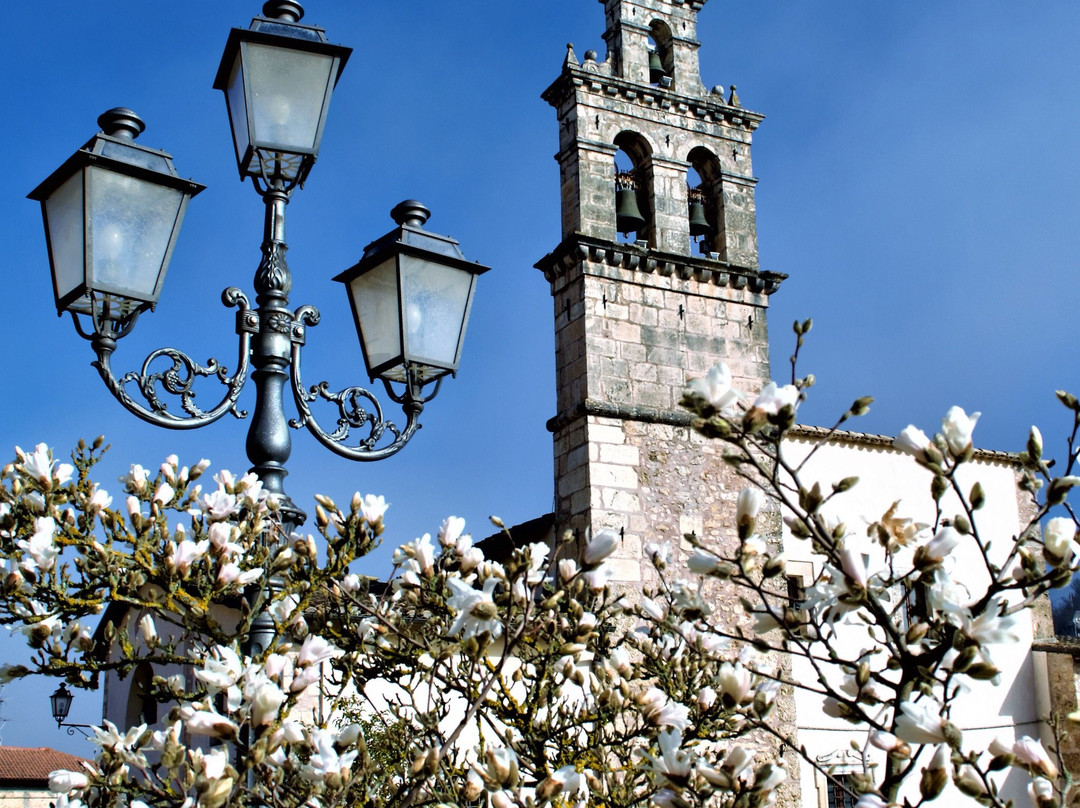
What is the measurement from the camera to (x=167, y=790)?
297cm

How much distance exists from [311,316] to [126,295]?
707mm

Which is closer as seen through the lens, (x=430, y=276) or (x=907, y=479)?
(x=430, y=276)

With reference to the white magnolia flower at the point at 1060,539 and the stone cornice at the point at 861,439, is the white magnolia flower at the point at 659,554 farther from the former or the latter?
the stone cornice at the point at 861,439

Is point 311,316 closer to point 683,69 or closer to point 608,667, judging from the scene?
point 608,667

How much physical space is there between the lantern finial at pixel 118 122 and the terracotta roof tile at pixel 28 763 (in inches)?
1037

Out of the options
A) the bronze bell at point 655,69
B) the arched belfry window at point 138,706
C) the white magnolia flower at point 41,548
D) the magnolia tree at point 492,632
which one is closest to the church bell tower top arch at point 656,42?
the bronze bell at point 655,69

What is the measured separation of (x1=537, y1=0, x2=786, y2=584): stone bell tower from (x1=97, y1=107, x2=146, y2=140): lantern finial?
698 centimetres

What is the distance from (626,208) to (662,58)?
2477 millimetres

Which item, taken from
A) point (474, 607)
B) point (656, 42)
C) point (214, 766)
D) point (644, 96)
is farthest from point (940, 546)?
point (656, 42)

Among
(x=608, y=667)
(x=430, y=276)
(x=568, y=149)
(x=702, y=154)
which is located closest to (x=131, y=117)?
(x=430, y=276)

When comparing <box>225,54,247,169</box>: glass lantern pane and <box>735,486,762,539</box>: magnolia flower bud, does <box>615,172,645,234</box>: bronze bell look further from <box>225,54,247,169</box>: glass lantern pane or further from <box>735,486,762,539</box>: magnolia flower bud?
<box>735,486,762,539</box>: magnolia flower bud

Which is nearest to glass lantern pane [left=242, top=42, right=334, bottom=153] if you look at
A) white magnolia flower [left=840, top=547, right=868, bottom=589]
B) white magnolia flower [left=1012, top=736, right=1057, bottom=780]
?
white magnolia flower [left=840, top=547, right=868, bottom=589]

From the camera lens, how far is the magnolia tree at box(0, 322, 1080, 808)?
235cm

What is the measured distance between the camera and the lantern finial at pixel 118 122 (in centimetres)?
389
